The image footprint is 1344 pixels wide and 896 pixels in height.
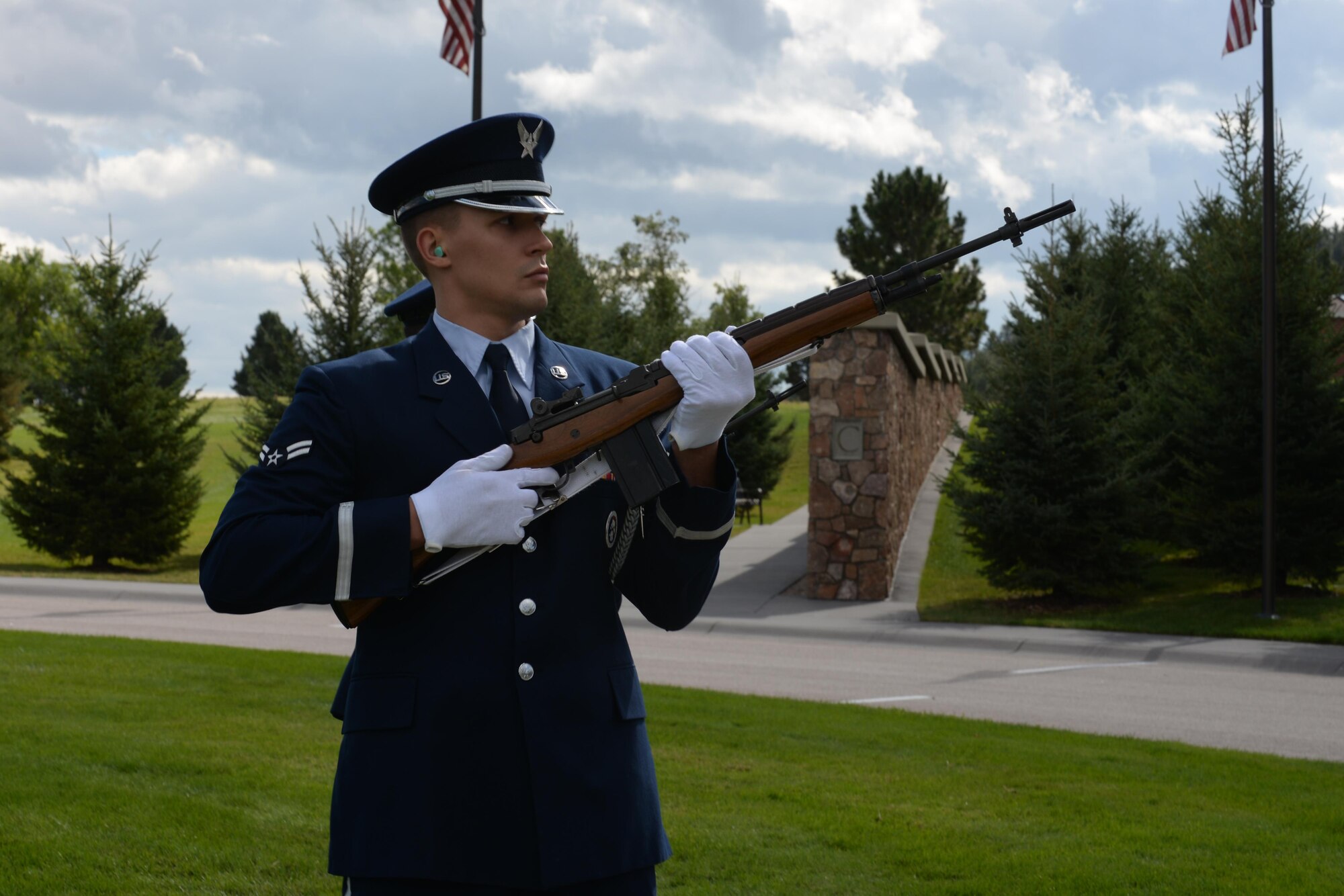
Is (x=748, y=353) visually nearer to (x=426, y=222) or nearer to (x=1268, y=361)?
(x=426, y=222)

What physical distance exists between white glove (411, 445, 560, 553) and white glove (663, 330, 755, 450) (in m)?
0.36

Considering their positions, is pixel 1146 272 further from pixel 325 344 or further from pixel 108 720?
pixel 108 720

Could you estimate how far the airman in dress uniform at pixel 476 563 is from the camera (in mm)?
2324

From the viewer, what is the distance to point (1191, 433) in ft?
55.2

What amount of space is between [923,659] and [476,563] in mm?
10648

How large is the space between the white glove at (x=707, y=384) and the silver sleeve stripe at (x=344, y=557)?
70cm

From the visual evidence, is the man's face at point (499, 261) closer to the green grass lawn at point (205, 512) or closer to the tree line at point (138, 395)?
the green grass lawn at point (205, 512)

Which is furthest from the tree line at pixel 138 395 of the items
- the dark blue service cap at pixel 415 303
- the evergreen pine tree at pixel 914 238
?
the evergreen pine tree at pixel 914 238

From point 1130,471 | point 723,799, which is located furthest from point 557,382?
point 1130,471

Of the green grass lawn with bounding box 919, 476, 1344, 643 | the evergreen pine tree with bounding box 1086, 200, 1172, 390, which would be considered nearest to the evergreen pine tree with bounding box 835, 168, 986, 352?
the evergreen pine tree with bounding box 1086, 200, 1172, 390

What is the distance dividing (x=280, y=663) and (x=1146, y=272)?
19396mm

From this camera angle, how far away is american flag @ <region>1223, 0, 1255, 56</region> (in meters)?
14.9

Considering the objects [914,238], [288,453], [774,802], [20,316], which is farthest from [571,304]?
[20,316]

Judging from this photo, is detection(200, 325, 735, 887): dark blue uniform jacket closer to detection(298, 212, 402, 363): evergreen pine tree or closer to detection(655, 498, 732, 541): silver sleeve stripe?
detection(655, 498, 732, 541): silver sleeve stripe
